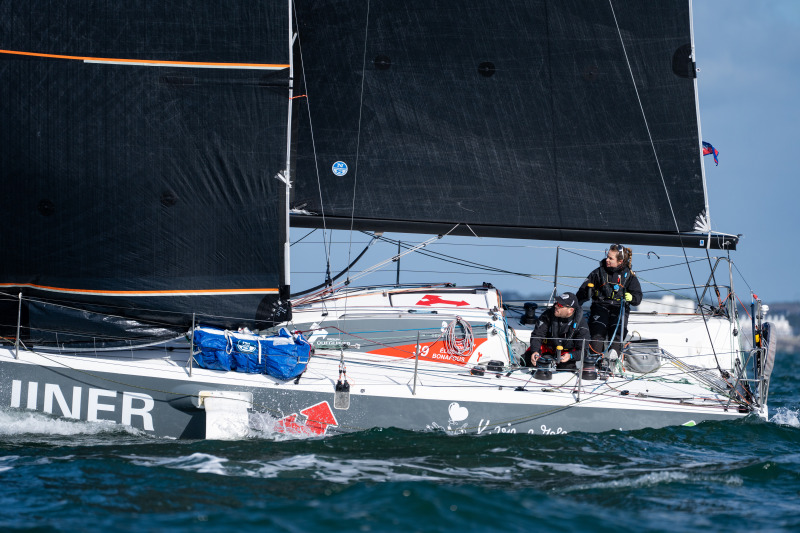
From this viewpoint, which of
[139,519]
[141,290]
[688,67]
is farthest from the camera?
[688,67]

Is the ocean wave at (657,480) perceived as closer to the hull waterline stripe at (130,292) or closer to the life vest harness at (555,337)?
the life vest harness at (555,337)

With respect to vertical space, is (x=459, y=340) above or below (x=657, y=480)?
above

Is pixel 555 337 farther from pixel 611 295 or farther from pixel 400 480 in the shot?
pixel 400 480

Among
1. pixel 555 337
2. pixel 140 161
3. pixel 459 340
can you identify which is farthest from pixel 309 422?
pixel 140 161

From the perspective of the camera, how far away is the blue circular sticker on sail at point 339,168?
27.3 feet

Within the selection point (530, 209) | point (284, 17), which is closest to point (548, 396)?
point (530, 209)

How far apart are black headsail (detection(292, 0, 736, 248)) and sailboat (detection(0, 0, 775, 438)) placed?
2 centimetres

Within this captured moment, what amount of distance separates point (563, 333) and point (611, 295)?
72cm

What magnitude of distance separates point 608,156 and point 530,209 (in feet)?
3.15

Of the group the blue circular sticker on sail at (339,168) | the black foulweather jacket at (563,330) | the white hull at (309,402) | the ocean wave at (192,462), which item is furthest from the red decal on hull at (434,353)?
the ocean wave at (192,462)

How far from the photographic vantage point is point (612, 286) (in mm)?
7859

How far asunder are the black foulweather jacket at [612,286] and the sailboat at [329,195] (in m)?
0.50

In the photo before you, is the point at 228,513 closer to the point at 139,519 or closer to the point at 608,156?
the point at 139,519

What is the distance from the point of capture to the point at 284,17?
7.26 meters
